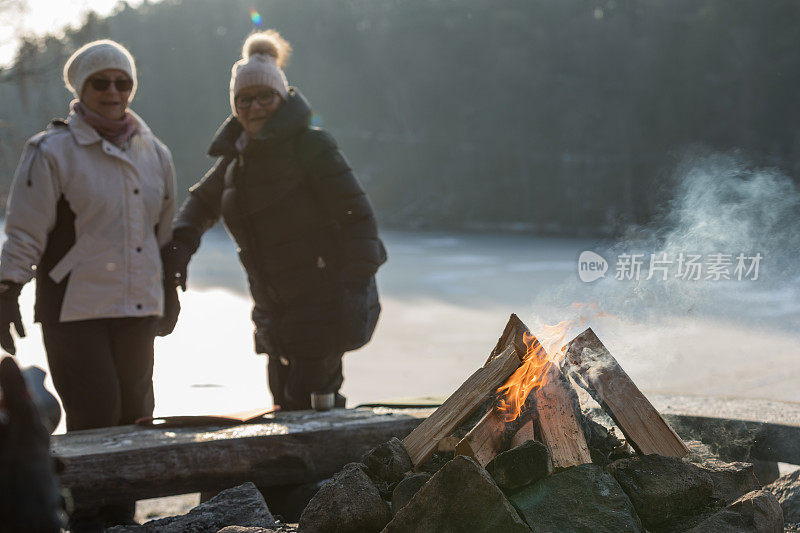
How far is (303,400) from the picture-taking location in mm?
3348

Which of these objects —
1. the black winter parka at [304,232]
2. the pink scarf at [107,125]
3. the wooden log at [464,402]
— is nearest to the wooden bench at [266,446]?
the black winter parka at [304,232]

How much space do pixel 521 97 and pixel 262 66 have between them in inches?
814

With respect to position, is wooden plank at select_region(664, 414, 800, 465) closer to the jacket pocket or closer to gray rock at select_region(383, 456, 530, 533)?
gray rock at select_region(383, 456, 530, 533)

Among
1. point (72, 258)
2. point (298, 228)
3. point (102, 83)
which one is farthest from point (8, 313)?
point (298, 228)

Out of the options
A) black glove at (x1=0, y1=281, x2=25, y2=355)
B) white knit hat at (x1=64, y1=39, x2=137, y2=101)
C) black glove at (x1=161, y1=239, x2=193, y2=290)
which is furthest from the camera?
black glove at (x1=161, y1=239, x2=193, y2=290)

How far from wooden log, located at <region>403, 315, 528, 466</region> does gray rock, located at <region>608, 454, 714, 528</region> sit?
0.41 m

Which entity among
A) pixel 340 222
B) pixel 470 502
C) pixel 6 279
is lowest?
pixel 470 502

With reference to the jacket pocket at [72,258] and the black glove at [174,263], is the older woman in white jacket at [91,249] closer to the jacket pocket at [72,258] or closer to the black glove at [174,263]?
the jacket pocket at [72,258]

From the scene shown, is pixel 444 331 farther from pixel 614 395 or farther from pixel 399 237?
pixel 399 237

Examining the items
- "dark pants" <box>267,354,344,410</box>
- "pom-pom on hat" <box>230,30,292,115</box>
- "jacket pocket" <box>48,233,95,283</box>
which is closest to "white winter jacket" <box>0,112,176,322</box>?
"jacket pocket" <box>48,233,95,283</box>

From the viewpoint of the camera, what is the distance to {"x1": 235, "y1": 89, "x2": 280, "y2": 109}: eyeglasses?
330cm

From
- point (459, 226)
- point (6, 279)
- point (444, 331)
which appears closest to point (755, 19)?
point (459, 226)

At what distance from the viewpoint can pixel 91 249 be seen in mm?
2838

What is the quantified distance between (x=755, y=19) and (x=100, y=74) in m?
19.2
